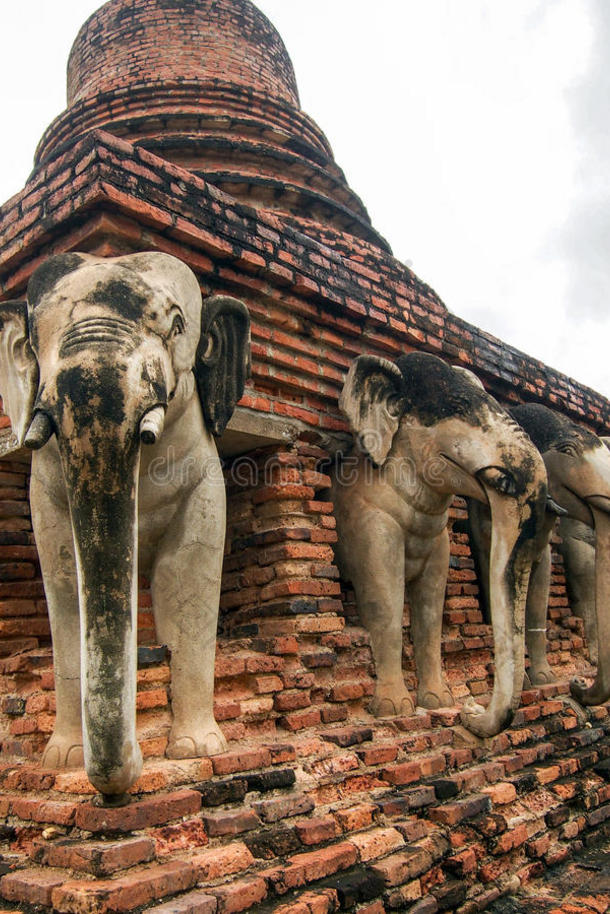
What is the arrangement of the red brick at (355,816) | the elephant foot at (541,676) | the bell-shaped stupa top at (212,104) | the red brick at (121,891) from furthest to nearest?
1. the bell-shaped stupa top at (212,104)
2. the elephant foot at (541,676)
3. the red brick at (355,816)
4. the red brick at (121,891)

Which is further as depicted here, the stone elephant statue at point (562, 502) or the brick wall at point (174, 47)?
the brick wall at point (174, 47)

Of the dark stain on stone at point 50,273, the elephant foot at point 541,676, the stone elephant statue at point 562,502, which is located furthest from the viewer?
the elephant foot at point 541,676

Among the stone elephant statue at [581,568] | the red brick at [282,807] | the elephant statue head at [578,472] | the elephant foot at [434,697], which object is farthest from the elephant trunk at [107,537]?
the stone elephant statue at [581,568]

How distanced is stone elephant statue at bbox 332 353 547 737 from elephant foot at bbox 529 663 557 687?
3.73ft

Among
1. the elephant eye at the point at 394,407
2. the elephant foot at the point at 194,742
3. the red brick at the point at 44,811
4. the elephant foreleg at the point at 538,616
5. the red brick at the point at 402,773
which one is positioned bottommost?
the red brick at the point at 402,773

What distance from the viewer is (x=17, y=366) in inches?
112

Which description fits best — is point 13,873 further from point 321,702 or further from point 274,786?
point 321,702

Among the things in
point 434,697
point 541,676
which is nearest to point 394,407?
point 434,697

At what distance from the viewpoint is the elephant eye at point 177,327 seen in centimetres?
283

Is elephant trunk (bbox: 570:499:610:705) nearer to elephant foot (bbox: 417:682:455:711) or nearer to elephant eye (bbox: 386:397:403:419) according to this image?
elephant foot (bbox: 417:682:455:711)

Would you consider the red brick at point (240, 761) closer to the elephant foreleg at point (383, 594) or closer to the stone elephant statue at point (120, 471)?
the stone elephant statue at point (120, 471)

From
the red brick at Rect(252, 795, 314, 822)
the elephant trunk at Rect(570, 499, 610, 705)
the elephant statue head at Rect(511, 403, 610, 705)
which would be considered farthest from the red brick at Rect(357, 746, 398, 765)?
the elephant statue head at Rect(511, 403, 610, 705)

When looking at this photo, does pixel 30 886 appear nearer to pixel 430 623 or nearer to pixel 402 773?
pixel 402 773

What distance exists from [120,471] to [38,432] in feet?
0.89
